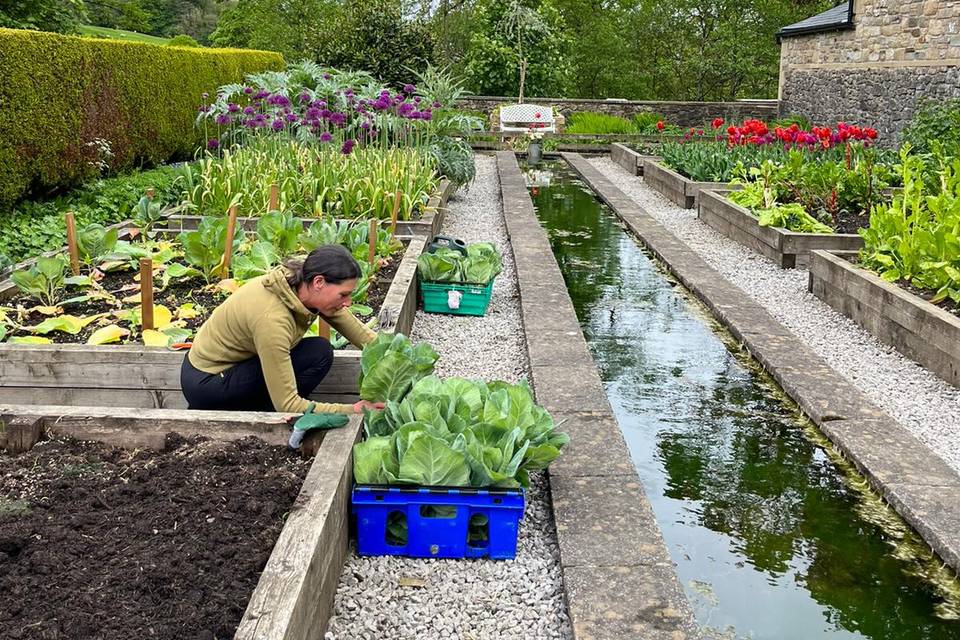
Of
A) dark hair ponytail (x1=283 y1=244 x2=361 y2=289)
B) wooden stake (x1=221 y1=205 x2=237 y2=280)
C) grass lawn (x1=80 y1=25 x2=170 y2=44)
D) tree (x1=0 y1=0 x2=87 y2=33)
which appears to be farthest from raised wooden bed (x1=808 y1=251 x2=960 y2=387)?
grass lawn (x1=80 y1=25 x2=170 y2=44)

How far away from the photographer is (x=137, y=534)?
270 centimetres

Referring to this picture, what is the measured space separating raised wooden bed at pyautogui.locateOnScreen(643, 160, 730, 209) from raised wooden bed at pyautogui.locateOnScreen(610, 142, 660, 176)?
111 centimetres

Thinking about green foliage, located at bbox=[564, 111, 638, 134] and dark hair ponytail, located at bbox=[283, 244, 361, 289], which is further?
green foliage, located at bbox=[564, 111, 638, 134]

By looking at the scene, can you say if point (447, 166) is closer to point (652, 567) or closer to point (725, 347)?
point (725, 347)

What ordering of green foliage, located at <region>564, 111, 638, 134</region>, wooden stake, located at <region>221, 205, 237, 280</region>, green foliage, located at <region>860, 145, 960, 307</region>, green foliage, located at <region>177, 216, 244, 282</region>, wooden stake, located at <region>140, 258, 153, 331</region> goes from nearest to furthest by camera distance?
wooden stake, located at <region>140, 258, 153, 331</region> < wooden stake, located at <region>221, 205, 237, 280</region> < green foliage, located at <region>177, 216, 244, 282</region> < green foliage, located at <region>860, 145, 960, 307</region> < green foliage, located at <region>564, 111, 638, 134</region>

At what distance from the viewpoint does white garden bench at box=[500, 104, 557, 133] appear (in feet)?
69.2

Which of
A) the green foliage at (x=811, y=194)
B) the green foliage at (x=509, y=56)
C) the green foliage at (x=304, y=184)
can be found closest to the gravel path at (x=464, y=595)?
the green foliage at (x=304, y=184)

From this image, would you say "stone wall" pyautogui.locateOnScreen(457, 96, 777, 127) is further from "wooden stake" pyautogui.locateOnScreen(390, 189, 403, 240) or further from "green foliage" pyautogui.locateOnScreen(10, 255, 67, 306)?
"green foliage" pyautogui.locateOnScreen(10, 255, 67, 306)

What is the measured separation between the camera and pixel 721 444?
4297 millimetres

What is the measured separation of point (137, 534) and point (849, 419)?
10.2ft

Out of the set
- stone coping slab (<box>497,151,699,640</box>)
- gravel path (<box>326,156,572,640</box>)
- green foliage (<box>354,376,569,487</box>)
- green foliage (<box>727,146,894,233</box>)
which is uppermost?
green foliage (<box>727,146,894,233</box>)

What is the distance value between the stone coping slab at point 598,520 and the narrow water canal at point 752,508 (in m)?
0.16

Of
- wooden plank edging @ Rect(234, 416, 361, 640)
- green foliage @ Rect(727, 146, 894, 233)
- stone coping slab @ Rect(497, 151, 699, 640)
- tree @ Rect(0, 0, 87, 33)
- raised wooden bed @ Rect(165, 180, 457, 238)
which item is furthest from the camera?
tree @ Rect(0, 0, 87, 33)

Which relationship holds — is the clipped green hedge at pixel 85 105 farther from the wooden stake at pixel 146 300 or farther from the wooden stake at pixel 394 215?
the wooden stake at pixel 146 300
